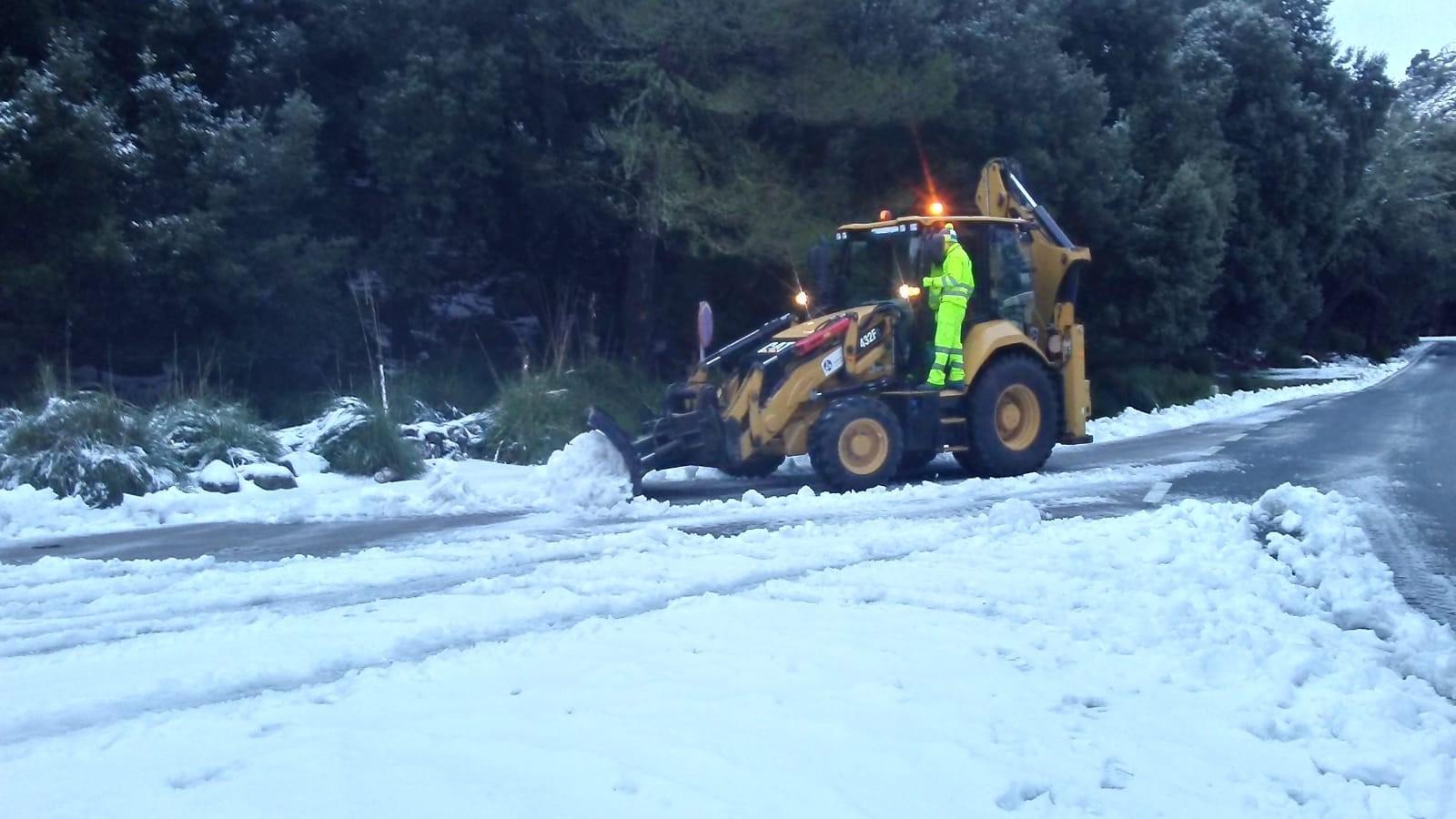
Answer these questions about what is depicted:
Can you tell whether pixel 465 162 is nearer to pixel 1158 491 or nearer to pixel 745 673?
pixel 1158 491

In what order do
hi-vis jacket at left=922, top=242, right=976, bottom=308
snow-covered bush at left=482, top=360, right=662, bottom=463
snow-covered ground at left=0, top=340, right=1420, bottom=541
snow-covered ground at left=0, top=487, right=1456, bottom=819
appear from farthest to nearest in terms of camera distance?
snow-covered bush at left=482, top=360, right=662, bottom=463 → hi-vis jacket at left=922, top=242, right=976, bottom=308 → snow-covered ground at left=0, top=340, right=1420, bottom=541 → snow-covered ground at left=0, top=487, right=1456, bottom=819

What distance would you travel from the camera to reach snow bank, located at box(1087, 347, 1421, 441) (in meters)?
19.4

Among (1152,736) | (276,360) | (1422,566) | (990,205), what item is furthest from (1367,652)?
(276,360)

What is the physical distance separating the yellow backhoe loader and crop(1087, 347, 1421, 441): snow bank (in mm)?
4635

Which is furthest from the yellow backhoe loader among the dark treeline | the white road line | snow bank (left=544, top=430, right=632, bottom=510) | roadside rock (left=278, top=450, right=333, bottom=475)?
the dark treeline

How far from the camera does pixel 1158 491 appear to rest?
38.0 feet

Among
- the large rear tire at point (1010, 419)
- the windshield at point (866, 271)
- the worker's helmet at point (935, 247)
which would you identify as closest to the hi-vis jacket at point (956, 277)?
the worker's helmet at point (935, 247)

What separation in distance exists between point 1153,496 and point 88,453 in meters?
8.63

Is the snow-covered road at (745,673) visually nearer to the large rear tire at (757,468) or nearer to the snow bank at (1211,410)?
the large rear tire at (757,468)

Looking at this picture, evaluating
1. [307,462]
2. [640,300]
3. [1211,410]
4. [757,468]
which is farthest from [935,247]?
[1211,410]

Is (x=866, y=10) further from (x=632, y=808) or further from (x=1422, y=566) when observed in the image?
(x=632, y=808)

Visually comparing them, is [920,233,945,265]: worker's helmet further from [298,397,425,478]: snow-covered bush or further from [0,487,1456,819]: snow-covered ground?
[298,397,425,478]: snow-covered bush

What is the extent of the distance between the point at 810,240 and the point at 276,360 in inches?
271

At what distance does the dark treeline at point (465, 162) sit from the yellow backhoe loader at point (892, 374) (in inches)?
153
